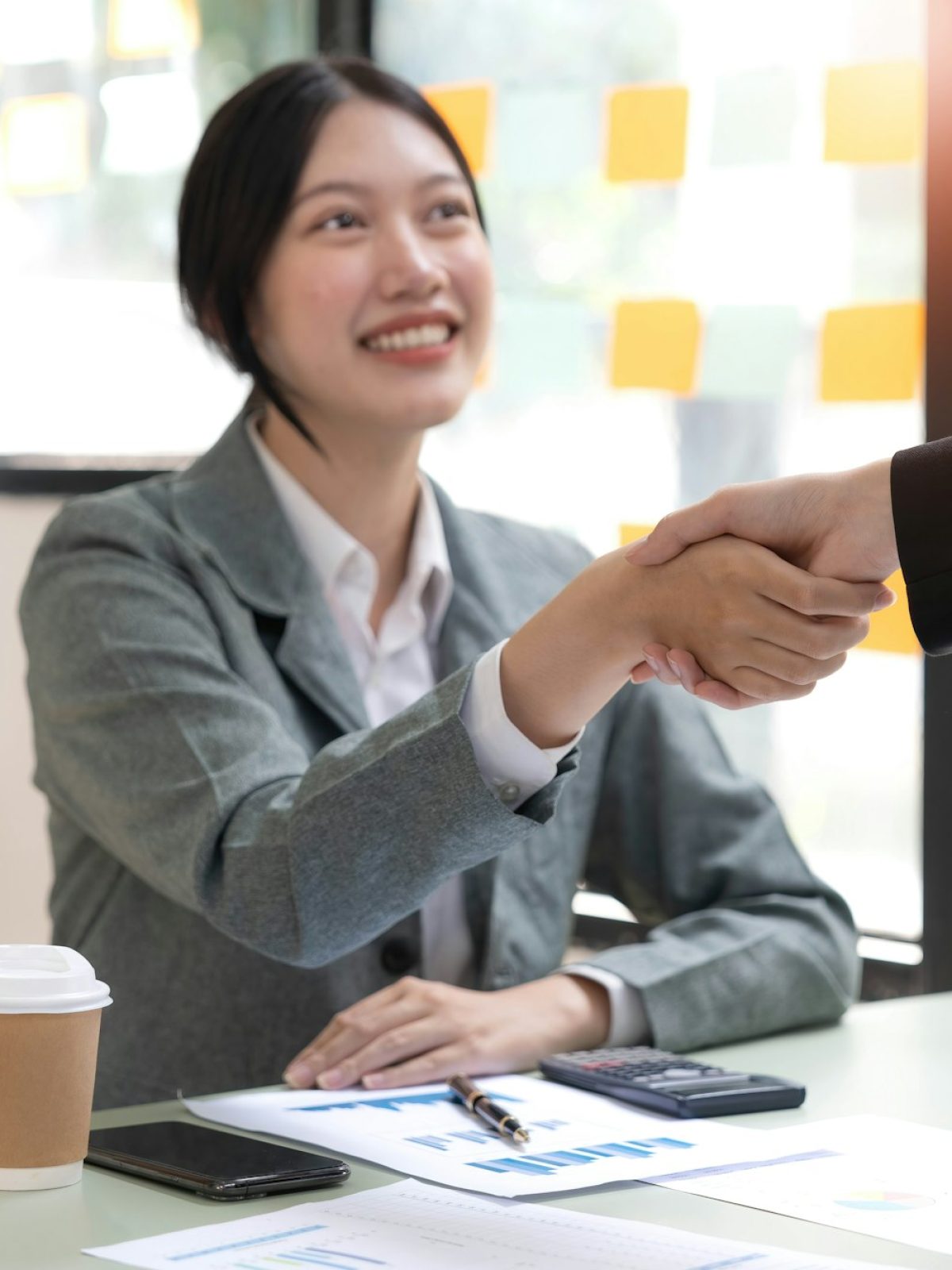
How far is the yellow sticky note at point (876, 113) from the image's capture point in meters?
1.79

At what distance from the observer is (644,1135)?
1.01 metres

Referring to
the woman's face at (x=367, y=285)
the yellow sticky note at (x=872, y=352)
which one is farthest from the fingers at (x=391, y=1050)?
the yellow sticky note at (x=872, y=352)

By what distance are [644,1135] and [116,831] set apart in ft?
1.69

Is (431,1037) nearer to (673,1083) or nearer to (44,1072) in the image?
(673,1083)

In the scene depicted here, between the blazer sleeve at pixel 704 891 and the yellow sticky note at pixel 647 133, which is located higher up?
the yellow sticky note at pixel 647 133

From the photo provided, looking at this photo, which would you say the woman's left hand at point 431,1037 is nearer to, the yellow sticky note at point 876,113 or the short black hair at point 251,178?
the short black hair at point 251,178

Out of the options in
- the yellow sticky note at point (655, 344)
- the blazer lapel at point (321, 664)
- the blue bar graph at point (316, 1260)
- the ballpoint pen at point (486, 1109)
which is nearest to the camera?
the blue bar graph at point (316, 1260)

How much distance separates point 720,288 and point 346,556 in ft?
2.16

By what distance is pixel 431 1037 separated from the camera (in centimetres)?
117

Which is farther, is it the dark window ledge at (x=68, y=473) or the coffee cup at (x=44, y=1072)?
the dark window ledge at (x=68, y=473)

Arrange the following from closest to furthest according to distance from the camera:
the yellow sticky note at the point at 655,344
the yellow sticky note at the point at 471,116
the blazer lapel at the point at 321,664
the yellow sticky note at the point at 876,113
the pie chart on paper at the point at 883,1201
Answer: the pie chart on paper at the point at 883,1201, the blazer lapel at the point at 321,664, the yellow sticky note at the point at 876,113, the yellow sticky note at the point at 655,344, the yellow sticky note at the point at 471,116

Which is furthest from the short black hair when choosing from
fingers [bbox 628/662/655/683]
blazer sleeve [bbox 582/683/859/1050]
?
fingers [bbox 628/662/655/683]

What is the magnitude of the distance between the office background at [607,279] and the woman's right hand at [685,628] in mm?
651

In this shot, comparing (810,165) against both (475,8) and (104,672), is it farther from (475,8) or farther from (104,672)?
(104,672)
